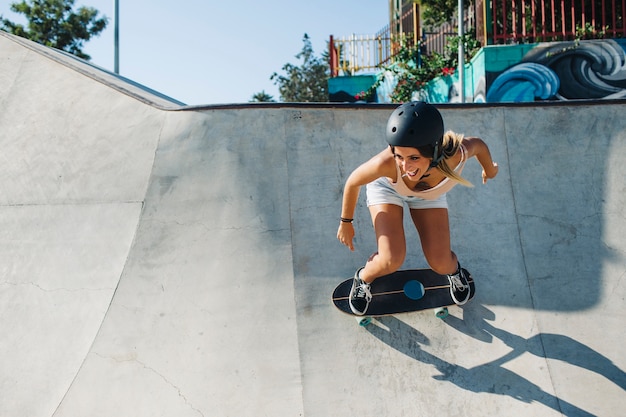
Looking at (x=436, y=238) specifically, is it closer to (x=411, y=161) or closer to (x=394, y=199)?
(x=394, y=199)

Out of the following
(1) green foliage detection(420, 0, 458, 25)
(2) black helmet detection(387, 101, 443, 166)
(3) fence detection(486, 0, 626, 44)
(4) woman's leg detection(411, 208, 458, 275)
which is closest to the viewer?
(2) black helmet detection(387, 101, 443, 166)

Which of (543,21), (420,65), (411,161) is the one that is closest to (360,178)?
(411,161)

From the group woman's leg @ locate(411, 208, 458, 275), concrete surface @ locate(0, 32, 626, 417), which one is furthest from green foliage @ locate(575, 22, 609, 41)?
woman's leg @ locate(411, 208, 458, 275)

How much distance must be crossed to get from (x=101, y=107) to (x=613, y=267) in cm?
567

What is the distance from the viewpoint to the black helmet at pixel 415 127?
3912 mm

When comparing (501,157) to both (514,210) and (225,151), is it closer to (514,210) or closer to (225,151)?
(514,210)

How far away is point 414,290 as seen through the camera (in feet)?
16.2

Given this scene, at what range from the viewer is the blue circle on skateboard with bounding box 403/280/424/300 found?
4938mm

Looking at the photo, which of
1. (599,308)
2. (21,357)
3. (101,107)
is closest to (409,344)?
(599,308)

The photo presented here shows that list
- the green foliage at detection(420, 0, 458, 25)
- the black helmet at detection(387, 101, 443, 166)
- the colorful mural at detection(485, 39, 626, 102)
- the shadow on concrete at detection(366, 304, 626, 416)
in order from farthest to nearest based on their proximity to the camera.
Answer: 1. the green foliage at detection(420, 0, 458, 25)
2. the colorful mural at detection(485, 39, 626, 102)
3. the shadow on concrete at detection(366, 304, 626, 416)
4. the black helmet at detection(387, 101, 443, 166)

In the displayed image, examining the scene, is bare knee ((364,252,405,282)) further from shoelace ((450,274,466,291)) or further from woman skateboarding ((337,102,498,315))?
shoelace ((450,274,466,291))

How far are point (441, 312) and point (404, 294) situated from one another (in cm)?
34

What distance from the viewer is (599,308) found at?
4.98 m

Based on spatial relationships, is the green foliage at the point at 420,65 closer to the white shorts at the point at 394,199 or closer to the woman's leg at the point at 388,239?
the white shorts at the point at 394,199
